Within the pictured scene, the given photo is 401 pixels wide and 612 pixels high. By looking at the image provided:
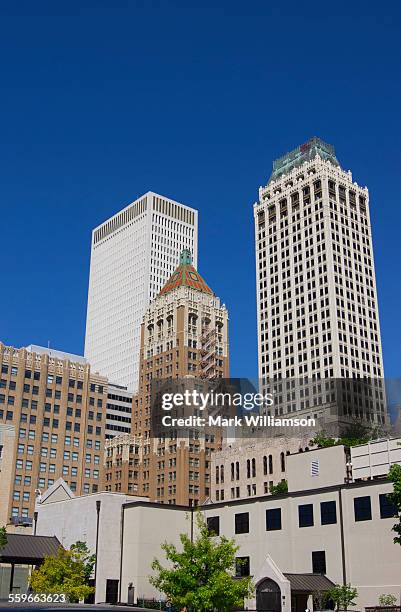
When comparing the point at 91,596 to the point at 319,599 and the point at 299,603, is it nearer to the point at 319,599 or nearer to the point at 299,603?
the point at 299,603

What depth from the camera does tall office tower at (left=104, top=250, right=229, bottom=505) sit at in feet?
530

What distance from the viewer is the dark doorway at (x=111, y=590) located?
72125 mm

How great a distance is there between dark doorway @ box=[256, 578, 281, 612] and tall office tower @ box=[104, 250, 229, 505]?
9538 centimetres

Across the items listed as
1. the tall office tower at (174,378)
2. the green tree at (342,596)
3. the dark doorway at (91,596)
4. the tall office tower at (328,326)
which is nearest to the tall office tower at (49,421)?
the tall office tower at (174,378)

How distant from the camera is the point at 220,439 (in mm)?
168875

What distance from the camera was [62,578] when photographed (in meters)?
65.8

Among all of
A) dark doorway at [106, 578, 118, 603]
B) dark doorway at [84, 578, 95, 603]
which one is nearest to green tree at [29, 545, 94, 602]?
dark doorway at [106, 578, 118, 603]

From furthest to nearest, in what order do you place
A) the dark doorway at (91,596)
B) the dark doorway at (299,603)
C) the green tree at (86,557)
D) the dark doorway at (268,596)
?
the dark doorway at (91,596)
the green tree at (86,557)
the dark doorway at (299,603)
the dark doorway at (268,596)

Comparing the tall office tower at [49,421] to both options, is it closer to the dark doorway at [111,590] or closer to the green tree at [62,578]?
the dark doorway at [111,590]

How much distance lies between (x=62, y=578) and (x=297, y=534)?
22.3m

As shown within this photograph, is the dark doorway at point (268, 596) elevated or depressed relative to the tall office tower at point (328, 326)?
depressed

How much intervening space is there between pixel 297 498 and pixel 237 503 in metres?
7.99

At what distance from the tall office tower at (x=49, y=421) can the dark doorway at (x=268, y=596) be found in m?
101

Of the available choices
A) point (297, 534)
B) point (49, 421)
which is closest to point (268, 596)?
point (297, 534)
